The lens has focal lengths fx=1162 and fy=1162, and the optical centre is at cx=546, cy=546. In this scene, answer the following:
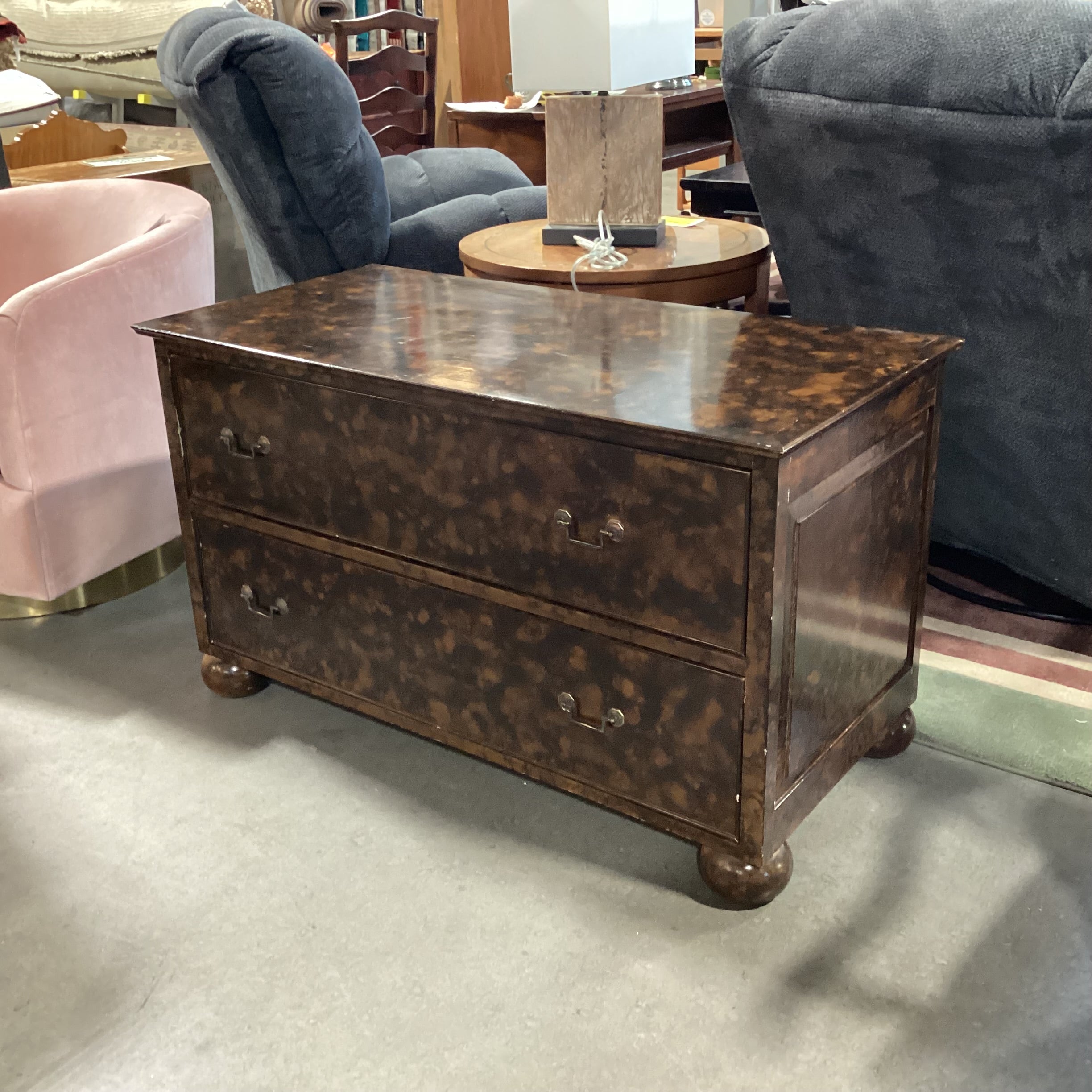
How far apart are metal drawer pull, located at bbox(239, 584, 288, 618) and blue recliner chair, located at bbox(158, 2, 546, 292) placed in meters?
0.90

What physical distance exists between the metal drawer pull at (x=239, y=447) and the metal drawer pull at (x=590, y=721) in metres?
0.55

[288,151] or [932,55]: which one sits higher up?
[932,55]

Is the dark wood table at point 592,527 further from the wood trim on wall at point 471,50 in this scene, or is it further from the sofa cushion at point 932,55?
the wood trim on wall at point 471,50

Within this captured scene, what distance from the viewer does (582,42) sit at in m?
1.99

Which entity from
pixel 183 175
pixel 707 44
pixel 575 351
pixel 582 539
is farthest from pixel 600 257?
pixel 707 44

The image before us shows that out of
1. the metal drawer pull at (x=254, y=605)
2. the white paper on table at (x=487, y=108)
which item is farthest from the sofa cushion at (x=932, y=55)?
the white paper on table at (x=487, y=108)

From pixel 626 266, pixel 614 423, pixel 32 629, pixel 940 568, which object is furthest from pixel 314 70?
pixel 940 568

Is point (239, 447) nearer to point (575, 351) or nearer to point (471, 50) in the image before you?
point (575, 351)

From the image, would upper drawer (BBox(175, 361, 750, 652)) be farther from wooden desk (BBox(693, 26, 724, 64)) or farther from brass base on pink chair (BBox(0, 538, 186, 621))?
wooden desk (BBox(693, 26, 724, 64))

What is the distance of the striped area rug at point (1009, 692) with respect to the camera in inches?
65.4

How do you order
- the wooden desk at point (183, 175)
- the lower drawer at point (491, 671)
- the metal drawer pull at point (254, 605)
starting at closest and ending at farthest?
the lower drawer at point (491, 671) < the metal drawer pull at point (254, 605) < the wooden desk at point (183, 175)

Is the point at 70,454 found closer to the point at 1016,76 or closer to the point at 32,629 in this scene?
Result: the point at 32,629

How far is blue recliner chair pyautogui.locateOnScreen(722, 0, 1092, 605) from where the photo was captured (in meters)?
1.35

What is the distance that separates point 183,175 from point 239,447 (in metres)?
1.81
